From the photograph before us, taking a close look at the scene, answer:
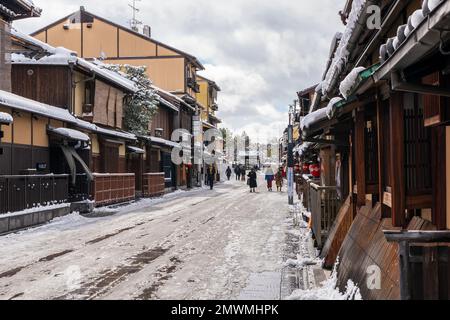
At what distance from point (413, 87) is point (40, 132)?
1737 centimetres

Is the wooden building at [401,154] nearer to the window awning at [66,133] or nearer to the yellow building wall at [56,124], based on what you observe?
the window awning at [66,133]

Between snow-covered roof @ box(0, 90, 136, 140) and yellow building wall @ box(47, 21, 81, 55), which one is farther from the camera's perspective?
yellow building wall @ box(47, 21, 81, 55)

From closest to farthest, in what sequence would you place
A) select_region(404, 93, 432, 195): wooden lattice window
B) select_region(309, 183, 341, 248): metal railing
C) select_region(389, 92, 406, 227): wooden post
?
select_region(389, 92, 406, 227): wooden post → select_region(404, 93, 432, 195): wooden lattice window → select_region(309, 183, 341, 248): metal railing

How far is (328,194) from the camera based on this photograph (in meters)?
10.5

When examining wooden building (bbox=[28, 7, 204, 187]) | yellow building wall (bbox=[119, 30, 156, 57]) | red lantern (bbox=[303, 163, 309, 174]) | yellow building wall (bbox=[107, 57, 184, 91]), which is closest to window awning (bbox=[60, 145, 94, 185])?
red lantern (bbox=[303, 163, 309, 174])

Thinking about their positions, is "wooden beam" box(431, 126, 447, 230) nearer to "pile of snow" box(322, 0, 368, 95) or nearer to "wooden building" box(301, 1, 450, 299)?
"wooden building" box(301, 1, 450, 299)

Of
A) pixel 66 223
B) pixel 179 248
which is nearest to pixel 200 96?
pixel 66 223

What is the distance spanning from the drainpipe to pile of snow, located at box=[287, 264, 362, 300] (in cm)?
229

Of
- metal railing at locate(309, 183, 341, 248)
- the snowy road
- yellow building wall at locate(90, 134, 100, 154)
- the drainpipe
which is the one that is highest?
yellow building wall at locate(90, 134, 100, 154)

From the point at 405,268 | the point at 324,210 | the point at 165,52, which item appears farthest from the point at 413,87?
the point at 165,52

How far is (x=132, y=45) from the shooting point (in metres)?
44.5

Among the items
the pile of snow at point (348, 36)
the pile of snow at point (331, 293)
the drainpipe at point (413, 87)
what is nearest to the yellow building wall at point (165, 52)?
the pile of snow at point (348, 36)

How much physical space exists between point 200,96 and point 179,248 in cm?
5264

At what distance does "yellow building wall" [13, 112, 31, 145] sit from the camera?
1709cm
